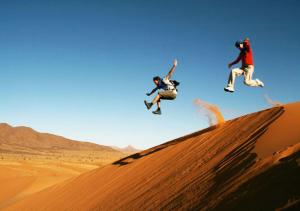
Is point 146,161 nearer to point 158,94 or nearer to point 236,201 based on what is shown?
point 158,94

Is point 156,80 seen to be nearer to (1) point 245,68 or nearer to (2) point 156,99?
(2) point 156,99

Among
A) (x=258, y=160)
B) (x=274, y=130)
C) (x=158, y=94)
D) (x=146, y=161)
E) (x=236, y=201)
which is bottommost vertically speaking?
(x=236, y=201)

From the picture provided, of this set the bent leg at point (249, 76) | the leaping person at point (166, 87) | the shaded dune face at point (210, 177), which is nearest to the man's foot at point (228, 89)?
the bent leg at point (249, 76)

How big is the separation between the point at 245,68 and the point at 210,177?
14.3 ft

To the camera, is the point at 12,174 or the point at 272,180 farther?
the point at 12,174

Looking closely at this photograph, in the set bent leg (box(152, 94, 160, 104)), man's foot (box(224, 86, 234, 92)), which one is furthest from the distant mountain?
man's foot (box(224, 86, 234, 92))

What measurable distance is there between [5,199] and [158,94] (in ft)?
38.0

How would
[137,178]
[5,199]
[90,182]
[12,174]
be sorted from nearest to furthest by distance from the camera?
1. [137,178]
2. [90,182]
3. [5,199]
4. [12,174]

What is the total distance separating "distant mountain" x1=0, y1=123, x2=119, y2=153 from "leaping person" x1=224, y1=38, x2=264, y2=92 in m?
116

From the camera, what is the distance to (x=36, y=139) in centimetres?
13338

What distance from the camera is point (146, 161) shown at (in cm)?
977

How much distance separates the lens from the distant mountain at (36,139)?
125m

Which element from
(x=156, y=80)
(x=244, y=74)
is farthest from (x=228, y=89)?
(x=156, y=80)

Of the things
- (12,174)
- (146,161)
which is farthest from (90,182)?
(12,174)
